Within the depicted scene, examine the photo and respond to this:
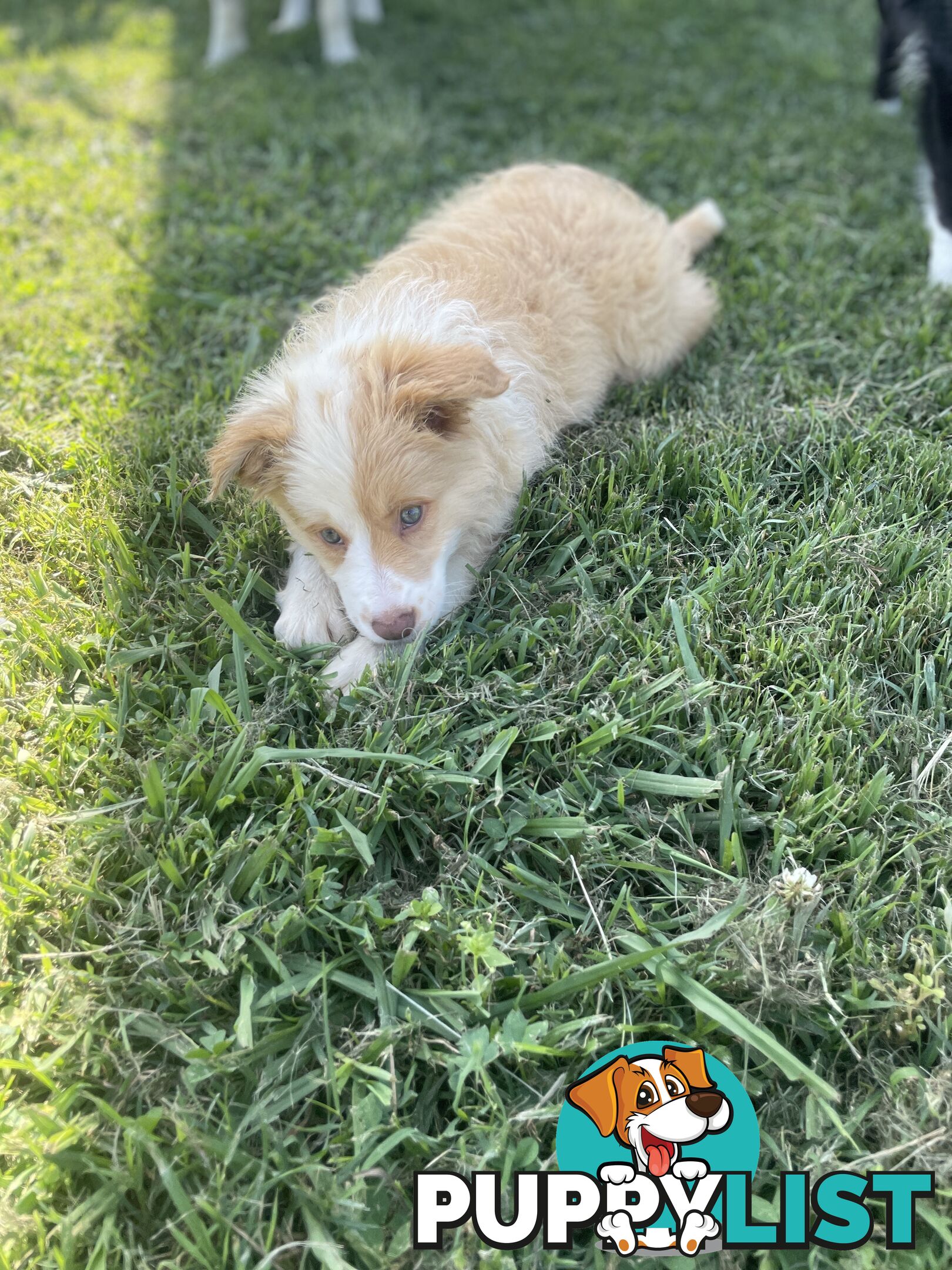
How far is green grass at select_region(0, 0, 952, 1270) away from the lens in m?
1.63

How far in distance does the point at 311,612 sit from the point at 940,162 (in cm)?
329

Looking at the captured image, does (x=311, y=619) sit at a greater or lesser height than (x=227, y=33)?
lesser

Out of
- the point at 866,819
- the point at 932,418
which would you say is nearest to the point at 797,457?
the point at 932,418

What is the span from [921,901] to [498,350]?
1.75 meters

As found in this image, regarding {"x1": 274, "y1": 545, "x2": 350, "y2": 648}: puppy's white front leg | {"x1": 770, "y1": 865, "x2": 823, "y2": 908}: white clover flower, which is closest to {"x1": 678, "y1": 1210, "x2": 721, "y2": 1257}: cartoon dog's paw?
{"x1": 770, "y1": 865, "x2": 823, "y2": 908}: white clover flower

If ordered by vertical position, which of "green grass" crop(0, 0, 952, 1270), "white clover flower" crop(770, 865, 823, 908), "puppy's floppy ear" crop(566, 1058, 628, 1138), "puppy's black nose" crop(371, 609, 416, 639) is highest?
"puppy's black nose" crop(371, 609, 416, 639)

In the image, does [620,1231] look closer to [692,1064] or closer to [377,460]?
[692,1064]

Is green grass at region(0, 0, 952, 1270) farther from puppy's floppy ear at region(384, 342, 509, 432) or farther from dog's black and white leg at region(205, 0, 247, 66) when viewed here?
dog's black and white leg at region(205, 0, 247, 66)

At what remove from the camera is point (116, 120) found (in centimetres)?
532

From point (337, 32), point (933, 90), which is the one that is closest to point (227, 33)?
point (337, 32)

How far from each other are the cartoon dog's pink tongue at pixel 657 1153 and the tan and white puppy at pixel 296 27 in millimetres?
6265

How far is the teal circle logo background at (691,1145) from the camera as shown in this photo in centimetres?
162

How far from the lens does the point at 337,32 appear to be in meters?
5.80

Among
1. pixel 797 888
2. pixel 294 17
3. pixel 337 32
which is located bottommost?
pixel 797 888
